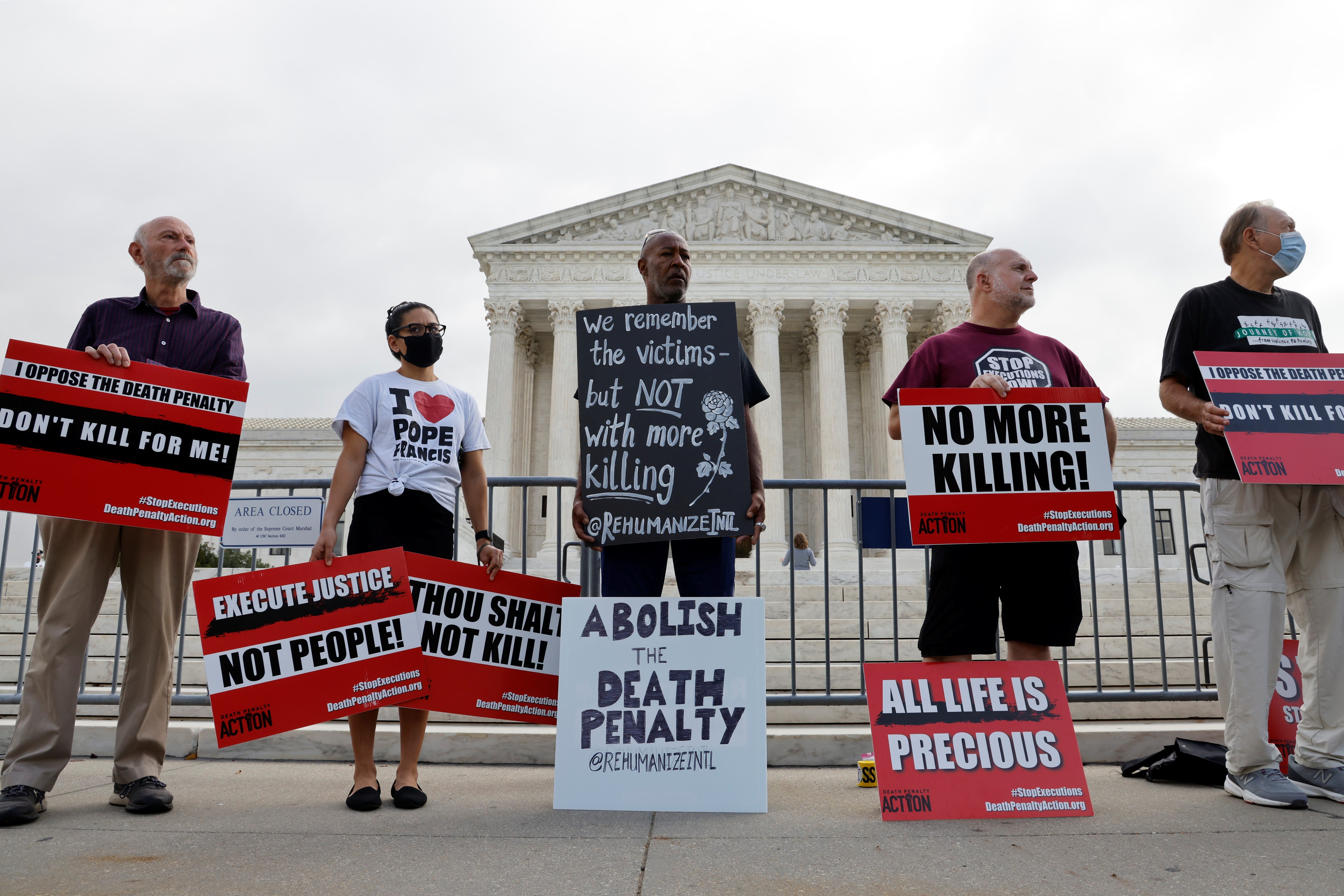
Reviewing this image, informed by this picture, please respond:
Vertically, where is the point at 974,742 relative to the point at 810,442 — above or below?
below

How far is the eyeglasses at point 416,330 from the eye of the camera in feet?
13.7

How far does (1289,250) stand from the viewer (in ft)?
13.4

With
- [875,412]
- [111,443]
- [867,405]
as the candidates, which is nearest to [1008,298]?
[111,443]

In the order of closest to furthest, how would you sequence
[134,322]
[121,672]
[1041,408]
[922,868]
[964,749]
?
[922,868] → [964,749] → [1041,408] → [134,322] → [121,672]

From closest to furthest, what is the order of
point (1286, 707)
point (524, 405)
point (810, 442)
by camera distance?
point (1286, 707), point (524, 405), point (810, 442)

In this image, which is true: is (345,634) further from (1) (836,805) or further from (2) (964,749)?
(2) (964,749)

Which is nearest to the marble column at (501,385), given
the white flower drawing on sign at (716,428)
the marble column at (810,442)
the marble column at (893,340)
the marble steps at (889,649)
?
the marble column at (810,442)

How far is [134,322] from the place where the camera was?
13.2 feet

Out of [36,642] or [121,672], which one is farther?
[121,672]

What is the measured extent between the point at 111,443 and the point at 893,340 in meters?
30.0

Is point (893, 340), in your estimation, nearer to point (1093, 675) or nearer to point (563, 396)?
point (563, 396)

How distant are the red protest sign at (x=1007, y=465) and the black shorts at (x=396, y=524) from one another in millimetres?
2231

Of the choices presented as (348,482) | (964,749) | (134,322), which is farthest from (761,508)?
(134,322)

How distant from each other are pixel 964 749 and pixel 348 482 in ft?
9.73
